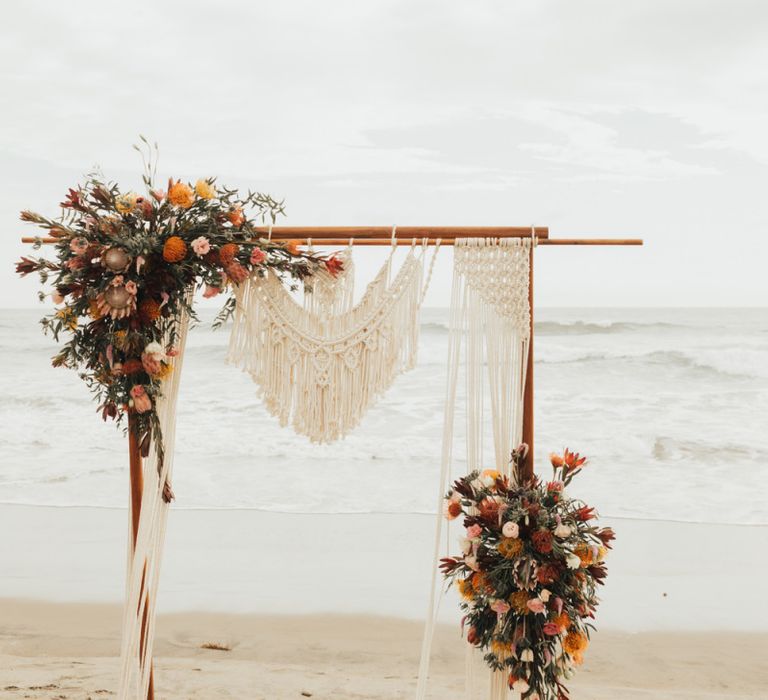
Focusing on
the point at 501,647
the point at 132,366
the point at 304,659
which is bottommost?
the point at 304,659

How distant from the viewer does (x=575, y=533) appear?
2.42 metres

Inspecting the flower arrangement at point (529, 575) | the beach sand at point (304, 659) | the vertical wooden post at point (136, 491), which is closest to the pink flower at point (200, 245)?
the vertical wooden post at point (136, 491)

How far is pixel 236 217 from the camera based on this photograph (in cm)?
257

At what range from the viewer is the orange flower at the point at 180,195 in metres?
2.48

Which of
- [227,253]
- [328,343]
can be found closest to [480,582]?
[328,343]

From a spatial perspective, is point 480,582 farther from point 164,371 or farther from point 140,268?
point 140,268

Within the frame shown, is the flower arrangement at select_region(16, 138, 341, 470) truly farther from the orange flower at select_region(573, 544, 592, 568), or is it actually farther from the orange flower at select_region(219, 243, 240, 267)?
the orange flower at select_region(573, 544, 592, 568)

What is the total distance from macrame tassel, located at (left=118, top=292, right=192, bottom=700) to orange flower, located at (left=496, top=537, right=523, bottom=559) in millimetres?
1119

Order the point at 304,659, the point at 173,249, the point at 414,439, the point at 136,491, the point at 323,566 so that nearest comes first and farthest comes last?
the point at 173,249 < the point at 136,491 < the point at 304,659 < the point at 323,566 < the point at 414,439

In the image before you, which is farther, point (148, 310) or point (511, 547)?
point (148, 310)

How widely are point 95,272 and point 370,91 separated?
802 centimetres

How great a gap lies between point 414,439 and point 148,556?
17.2ft

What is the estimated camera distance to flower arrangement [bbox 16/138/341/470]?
7.98 feet

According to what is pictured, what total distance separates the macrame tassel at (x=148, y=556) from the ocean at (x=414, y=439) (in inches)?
129
